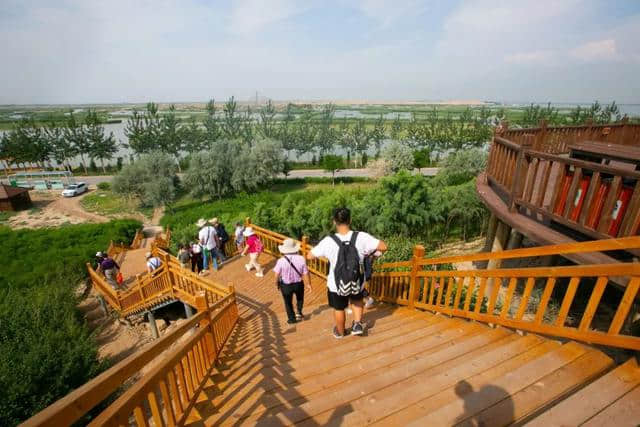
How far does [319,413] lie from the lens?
238 cm

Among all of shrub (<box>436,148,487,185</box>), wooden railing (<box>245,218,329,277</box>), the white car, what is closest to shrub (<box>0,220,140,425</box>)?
wooden railing (<box>245,218,329,277</box>)

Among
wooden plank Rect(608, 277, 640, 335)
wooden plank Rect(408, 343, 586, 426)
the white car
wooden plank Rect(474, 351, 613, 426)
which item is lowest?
the white car

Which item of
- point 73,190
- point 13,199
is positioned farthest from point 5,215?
point 73,190

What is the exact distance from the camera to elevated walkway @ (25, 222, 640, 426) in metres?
1.87

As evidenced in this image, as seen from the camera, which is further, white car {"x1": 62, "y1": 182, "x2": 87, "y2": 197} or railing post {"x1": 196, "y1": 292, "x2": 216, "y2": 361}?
white car {"x1": 62, "y1": 182, "x2": 87, "y2": 197}

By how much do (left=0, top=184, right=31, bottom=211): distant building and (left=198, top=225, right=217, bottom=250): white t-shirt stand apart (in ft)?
110

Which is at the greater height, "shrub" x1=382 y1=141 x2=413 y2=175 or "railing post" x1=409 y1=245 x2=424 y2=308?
"railing post" x1=409 y1=245 x2=424 y2=308

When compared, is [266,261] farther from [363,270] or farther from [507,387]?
[507,387]

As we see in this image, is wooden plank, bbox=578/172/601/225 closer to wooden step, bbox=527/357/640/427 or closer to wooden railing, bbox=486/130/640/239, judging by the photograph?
wooden railing, bbox=486/130/640/239

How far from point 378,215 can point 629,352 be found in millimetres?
11664

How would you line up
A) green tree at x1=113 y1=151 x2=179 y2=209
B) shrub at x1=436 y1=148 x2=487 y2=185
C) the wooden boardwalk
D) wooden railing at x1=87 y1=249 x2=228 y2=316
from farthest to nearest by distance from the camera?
green tree at x1=113 y1=151 x2=179 y2=209 < shrub at x1=436 y1=148 x2=487 y2=185 < wooden railing at x1=87 y1=249 x2=228 y2=316 < the wooden boardwalk

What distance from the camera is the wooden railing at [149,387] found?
4.29 ft

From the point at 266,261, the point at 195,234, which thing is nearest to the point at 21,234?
the point at 195,234

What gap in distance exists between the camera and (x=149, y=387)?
191cm
